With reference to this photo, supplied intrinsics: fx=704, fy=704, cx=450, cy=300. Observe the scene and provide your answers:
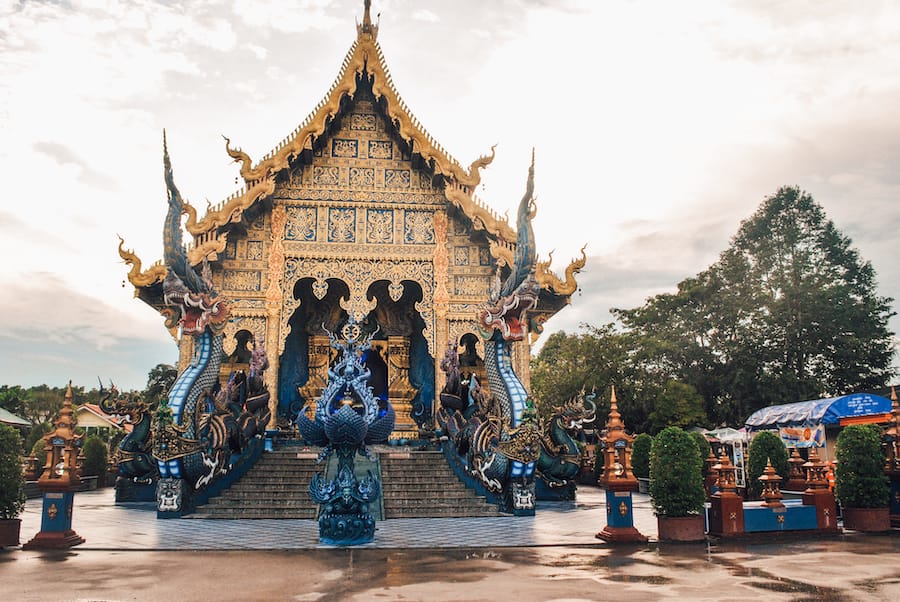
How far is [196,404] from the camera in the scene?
11.8 m

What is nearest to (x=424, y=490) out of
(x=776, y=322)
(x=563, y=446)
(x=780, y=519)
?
(x=563, y=446)

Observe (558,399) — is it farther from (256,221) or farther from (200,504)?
(200,504)

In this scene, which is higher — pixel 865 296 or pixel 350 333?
pixel 865 296

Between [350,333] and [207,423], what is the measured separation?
4418 millimetres

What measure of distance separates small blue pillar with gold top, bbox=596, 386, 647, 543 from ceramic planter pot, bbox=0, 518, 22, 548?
21.6 ft

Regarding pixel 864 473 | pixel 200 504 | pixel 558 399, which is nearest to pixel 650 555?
pixel 864 473

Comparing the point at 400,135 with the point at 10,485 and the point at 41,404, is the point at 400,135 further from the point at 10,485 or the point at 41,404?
the point at 41,404

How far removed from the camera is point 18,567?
6504 mm

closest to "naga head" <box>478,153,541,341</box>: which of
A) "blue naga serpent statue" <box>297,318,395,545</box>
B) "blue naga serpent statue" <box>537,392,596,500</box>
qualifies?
"blue naga serpent statue" <box>537,392,596,500</box>

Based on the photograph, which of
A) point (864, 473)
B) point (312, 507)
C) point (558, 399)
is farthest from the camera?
point (558, 399)

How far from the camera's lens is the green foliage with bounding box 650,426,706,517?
8.22 metres

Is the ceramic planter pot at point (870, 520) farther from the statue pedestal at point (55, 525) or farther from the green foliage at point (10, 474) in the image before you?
the green foliage at point (10, 474)

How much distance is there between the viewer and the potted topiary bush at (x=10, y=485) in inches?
301

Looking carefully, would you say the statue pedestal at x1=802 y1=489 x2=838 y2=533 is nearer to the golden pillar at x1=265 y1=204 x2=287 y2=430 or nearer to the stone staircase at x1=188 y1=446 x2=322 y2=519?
the stone staircase at x1=188 y1=446 x2=322 y2=519
